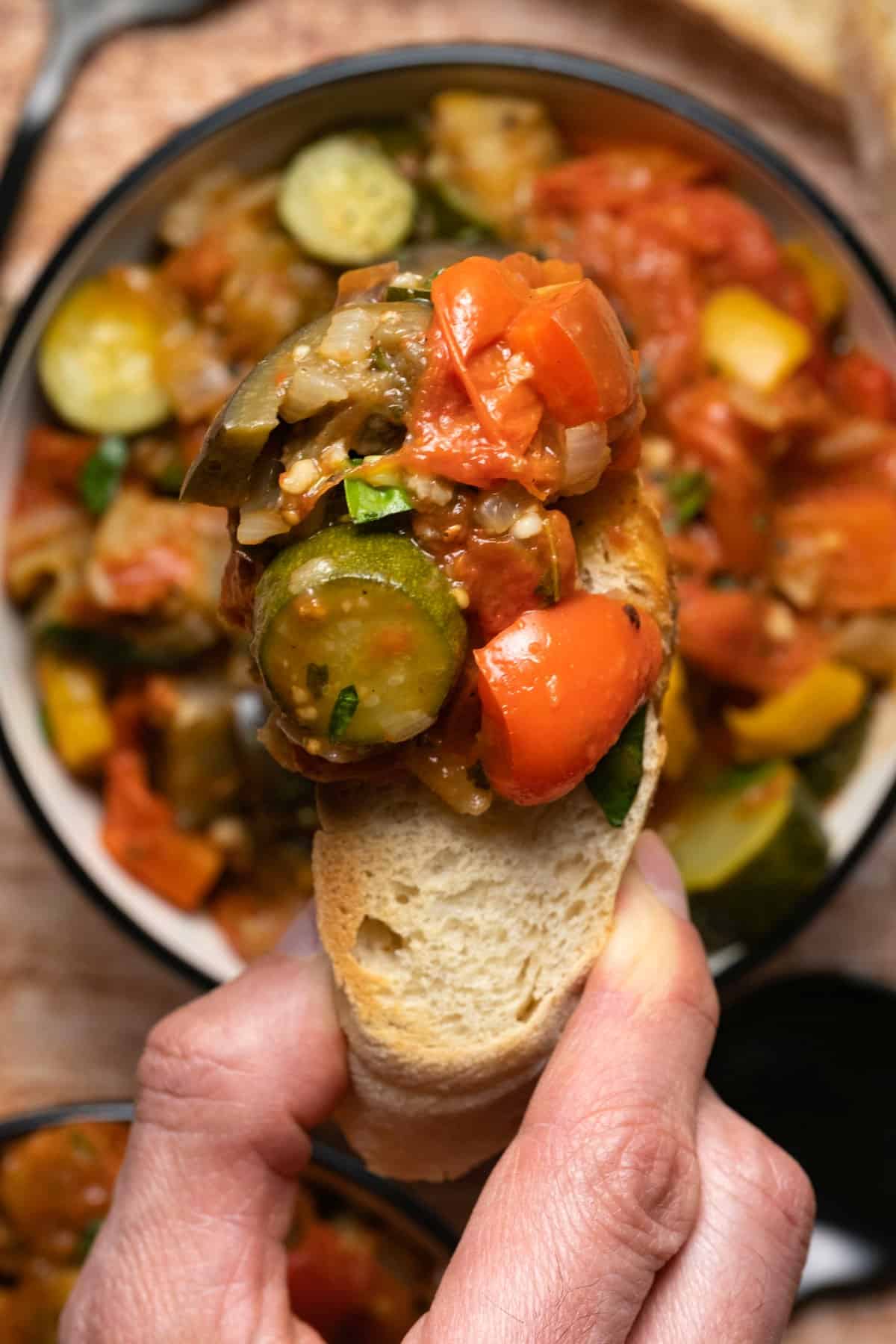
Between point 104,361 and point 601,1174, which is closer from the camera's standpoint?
point 601,1174

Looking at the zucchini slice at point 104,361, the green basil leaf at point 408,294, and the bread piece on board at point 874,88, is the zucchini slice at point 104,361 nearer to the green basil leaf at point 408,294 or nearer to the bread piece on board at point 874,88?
the green basil leaf at point 408,294

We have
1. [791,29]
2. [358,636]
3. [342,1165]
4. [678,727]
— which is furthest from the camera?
[791,29]

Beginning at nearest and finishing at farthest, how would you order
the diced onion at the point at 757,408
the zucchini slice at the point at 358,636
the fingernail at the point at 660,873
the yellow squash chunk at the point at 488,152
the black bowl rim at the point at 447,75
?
the zucchini slice at the point at 358,636 → the fingernail at the point at 660,873 → the black bowl rim at the point at 447,75 → the diced onion at the point at 757,408 → the yellow squash chunk at the point at 488,152

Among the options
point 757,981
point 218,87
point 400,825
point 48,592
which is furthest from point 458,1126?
point 218,87

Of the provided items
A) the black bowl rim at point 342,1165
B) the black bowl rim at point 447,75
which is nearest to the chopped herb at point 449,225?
the black bowl rim at point 447,75

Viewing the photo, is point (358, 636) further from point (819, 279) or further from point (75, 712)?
point (819, 279)

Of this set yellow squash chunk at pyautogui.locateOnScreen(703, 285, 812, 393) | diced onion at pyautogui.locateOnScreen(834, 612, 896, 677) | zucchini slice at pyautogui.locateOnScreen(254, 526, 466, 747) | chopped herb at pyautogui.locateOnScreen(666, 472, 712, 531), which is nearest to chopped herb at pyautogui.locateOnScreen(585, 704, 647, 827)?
zucchini slice at pyautogui.locateOnScreen(254, 526, 466, 747)

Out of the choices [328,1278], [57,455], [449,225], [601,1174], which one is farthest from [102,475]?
[601,1174]
